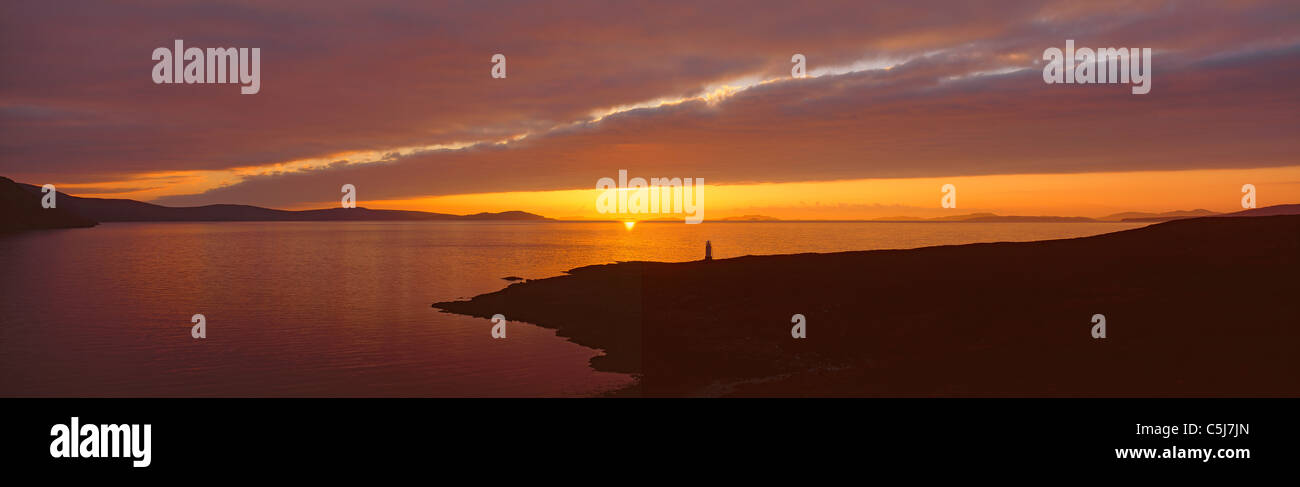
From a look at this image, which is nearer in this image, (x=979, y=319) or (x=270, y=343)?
(x=979, y=319)

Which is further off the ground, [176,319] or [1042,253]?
[1042,253]

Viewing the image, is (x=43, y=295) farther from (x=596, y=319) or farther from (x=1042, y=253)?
(x=1042, y=253)

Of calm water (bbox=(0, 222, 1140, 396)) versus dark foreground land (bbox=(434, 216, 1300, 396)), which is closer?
dark foreground land (bbox=(434, 216, 1300, 396))

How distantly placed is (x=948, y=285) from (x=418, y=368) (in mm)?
25996

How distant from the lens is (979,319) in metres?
28.6

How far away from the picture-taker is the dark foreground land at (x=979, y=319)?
19891 mm

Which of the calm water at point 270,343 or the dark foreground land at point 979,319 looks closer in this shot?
the dark foreground land at point 979,319

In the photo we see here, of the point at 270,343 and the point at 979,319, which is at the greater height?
the point at 979,319

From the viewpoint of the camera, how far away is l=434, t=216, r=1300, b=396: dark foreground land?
783 inches

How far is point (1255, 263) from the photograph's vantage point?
29.9 m
